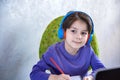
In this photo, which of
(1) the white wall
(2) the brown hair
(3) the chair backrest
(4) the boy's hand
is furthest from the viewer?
(1) the white wall

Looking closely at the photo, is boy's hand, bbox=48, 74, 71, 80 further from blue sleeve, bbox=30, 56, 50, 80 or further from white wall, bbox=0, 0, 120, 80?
white wall, bbox=0, 0, 120, 80

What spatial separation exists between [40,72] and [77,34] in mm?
199

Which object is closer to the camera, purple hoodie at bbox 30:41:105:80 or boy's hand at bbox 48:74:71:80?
boy's hand at bbox 48:74:71:80

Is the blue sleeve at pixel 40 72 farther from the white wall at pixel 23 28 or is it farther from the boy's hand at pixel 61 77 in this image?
the white wall at pixel 23 28

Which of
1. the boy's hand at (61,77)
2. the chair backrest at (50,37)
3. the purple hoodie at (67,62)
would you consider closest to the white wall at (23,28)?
the chair backrest at (50,37)

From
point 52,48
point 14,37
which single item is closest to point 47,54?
point 52,48

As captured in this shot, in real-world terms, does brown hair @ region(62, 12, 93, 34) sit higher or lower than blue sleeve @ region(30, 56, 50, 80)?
higher

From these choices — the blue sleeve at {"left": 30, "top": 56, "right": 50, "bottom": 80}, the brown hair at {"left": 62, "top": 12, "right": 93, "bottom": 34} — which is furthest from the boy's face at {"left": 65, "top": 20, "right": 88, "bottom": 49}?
the blue sleeve at {"left": 30, "top": 56, "right": 50, "bottom": 80}

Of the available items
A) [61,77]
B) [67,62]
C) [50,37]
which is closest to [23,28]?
[50,37]

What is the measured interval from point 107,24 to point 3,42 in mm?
850

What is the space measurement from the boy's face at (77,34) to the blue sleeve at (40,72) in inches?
5.1

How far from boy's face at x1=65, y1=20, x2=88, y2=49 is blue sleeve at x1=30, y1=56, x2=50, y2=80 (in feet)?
0.43

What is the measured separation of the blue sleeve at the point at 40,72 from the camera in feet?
2.82

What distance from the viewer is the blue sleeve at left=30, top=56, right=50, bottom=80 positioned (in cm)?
86
